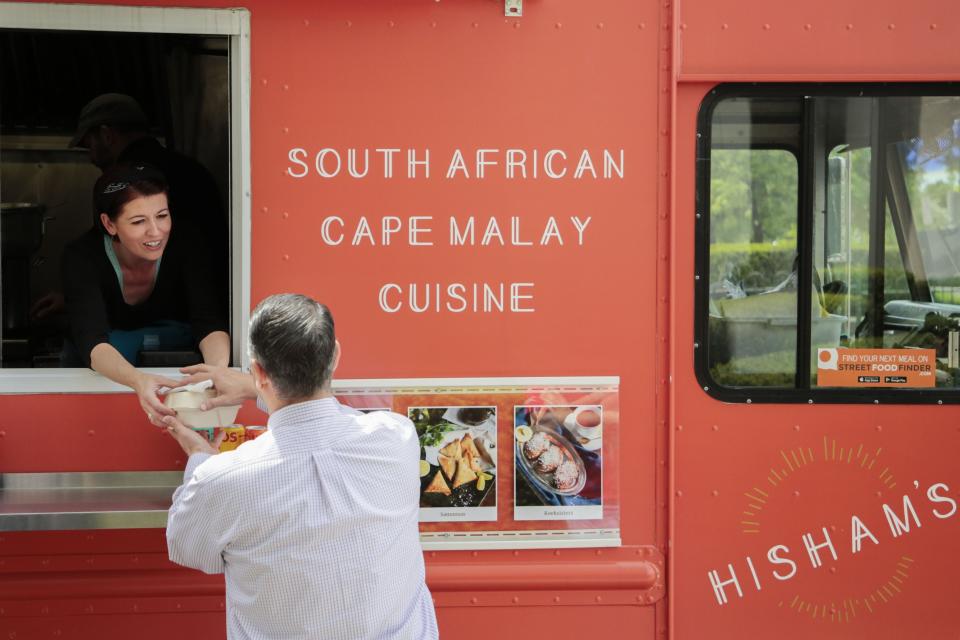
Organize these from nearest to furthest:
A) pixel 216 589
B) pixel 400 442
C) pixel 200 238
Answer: pixel 400 442 → pixel 216 589 → pixel 200 238

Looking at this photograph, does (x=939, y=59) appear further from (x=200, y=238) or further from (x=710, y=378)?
(x=200, y=238)

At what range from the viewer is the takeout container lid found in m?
2.43

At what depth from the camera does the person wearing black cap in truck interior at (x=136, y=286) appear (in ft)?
8.88

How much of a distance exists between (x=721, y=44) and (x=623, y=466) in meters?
1.20

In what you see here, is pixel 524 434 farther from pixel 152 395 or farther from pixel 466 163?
pixel 152 395

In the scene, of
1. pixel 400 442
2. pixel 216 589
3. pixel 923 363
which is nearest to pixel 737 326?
pixel 923 363

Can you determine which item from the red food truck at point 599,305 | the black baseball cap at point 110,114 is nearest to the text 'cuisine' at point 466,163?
the red food truck at point 599,305

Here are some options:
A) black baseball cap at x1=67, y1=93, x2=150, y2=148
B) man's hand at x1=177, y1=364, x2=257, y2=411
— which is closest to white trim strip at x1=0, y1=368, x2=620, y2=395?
man's hand at x1=177, y1=364, x2=257, y2=411

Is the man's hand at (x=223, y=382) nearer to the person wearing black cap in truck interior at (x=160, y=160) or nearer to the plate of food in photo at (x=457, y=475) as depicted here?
the plate of food in photo at (x=457, y=475)

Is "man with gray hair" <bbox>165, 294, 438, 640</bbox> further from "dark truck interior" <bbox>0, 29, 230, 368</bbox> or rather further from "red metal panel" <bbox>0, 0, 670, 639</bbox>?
"dark truck interior" <bbox>0, 29, 230, 368</bbox>

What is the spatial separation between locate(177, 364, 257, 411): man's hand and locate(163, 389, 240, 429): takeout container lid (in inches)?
0.7

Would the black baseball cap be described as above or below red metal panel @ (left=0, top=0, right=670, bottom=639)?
above

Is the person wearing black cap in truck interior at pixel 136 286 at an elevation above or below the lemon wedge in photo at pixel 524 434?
above

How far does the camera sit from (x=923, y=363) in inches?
109
